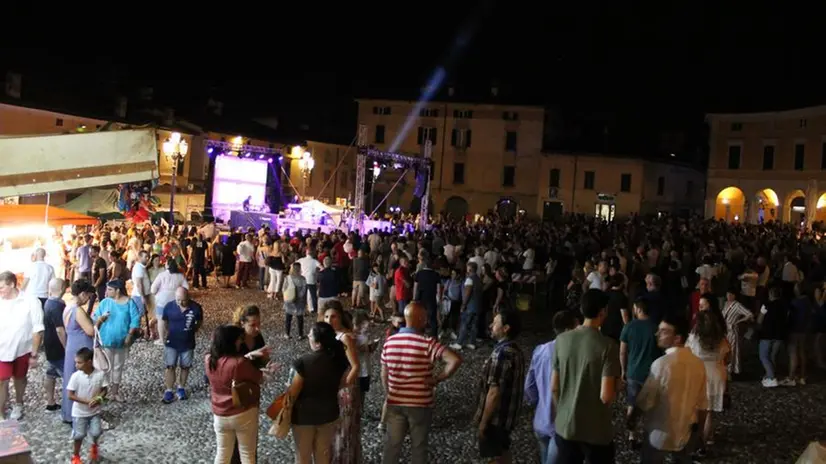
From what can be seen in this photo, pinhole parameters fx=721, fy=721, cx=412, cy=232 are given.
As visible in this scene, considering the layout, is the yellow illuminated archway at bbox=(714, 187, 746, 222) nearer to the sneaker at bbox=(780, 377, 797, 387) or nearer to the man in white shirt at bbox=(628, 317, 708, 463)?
the sneaker at bbox=(780, 377, 797, 387)

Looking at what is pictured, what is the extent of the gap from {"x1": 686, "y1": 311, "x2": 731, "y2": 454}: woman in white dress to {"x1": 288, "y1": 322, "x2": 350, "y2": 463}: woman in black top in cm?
358

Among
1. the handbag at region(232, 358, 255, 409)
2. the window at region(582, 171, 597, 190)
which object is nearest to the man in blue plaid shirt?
the handbag at region(232, 358, 255, 409)

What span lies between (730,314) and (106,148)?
8.05 meters

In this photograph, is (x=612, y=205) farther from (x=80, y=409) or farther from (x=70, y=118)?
(x=80, y=409)

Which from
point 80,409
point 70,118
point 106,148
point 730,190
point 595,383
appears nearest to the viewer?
point 595,383

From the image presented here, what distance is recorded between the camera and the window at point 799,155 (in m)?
39.6

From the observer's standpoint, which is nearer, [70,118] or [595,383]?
[595,383]

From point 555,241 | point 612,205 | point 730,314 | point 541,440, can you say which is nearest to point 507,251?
point 555,241

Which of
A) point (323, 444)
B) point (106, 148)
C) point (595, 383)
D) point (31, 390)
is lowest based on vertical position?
point (31, 390)

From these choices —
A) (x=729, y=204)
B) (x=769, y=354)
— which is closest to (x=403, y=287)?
(x=769, y=354)

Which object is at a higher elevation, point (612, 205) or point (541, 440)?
point (612, 205)

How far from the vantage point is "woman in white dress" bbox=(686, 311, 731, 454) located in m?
6.78

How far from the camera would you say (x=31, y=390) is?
8945 mm

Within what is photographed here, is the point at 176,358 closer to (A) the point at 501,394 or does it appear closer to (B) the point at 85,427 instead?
(B) the point at 85,427
